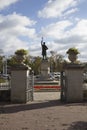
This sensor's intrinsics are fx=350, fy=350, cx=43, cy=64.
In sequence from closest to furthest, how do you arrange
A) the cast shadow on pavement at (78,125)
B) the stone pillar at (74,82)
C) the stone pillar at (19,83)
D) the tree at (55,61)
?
the cast shadow on pavement at (78,125) < the stone pillar at (19,83) < the stone pillar at (74,82) < the tree at (55,61)

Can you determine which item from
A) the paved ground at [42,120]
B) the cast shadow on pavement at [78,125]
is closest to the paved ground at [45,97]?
the paved ground at [42,120]

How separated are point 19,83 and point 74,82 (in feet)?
10.2

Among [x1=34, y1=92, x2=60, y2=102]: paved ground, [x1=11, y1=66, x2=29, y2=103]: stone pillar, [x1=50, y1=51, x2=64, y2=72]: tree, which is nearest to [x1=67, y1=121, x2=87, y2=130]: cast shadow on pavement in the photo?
[x1=11, y1=66, x2=29, y2=103]: stone pillar

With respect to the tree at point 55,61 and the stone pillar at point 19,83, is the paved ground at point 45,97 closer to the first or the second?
the stone pillar at point 19,83

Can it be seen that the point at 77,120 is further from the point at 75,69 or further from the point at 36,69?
the point at 36,69

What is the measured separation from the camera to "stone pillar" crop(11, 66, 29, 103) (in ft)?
63.6

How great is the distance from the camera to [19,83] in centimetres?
1947

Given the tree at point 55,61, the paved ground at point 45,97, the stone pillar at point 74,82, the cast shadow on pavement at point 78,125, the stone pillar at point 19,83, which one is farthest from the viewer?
the tree at point 55,61

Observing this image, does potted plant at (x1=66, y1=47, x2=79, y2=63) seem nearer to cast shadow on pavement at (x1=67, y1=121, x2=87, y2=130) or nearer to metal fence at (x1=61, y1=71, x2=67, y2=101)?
metal fence at (x1=61, y1=71, x2=67, y2=101)

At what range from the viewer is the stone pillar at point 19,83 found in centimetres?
1938

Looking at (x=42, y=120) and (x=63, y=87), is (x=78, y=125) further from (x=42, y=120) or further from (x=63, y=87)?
(x=63, y=87)

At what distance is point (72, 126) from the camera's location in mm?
11023

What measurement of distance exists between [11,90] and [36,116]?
6319mm

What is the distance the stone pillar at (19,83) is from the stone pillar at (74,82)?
94.1 inches
